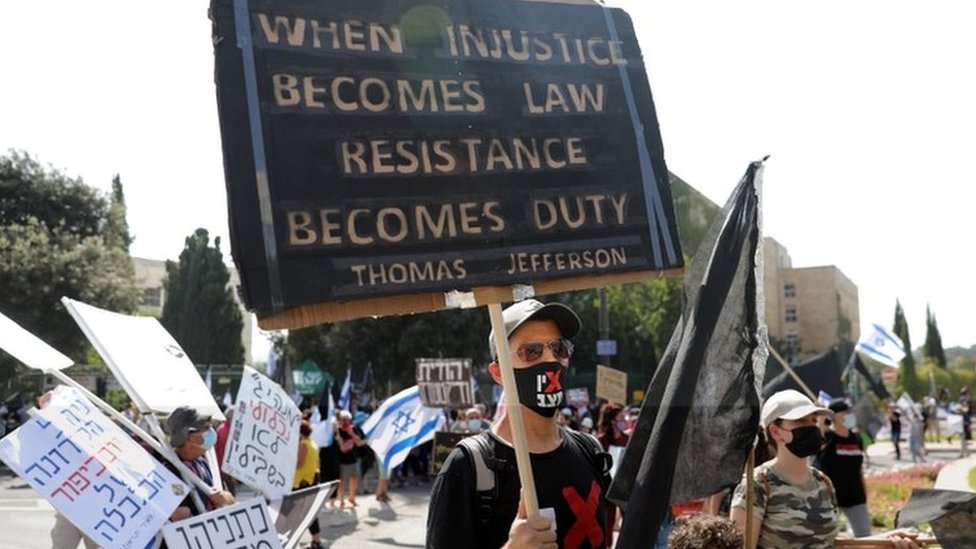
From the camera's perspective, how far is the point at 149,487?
578cm

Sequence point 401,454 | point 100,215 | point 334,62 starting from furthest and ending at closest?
point 100,215 → point 401,454 → point 334,62

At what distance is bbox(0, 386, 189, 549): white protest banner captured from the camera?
219 inches

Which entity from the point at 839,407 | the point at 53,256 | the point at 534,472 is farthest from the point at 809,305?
the point at 534,472

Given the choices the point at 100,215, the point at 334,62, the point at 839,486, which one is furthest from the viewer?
the point at 100,215

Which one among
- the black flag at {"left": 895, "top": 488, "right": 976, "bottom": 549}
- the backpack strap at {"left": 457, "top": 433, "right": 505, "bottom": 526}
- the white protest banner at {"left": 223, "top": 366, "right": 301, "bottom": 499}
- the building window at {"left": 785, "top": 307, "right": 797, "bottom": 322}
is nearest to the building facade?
the building window at {"left": 785, "top": 307, "right": 797, "bottom": 322}

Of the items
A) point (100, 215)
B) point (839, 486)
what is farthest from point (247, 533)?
point (100, 215)

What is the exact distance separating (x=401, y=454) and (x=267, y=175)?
1385 cm

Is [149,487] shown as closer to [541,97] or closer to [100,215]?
[541,97]

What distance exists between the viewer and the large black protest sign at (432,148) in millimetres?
2828

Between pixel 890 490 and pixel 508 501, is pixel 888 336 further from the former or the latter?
pixel 508 501

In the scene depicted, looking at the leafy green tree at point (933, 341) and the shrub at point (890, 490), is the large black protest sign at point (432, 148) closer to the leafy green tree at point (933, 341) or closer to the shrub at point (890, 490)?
the shrub at point (890, 490)

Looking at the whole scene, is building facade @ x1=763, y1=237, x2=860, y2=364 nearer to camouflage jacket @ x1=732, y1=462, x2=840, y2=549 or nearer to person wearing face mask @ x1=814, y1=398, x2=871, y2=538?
person wearing face mask @ x1=814, y1=398, x2=871, y2=538

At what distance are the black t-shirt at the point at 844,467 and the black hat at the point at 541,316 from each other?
5838mm

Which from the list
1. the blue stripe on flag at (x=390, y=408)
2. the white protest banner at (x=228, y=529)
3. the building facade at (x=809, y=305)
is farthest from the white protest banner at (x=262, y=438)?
the building facade at (x=809, y=305)
